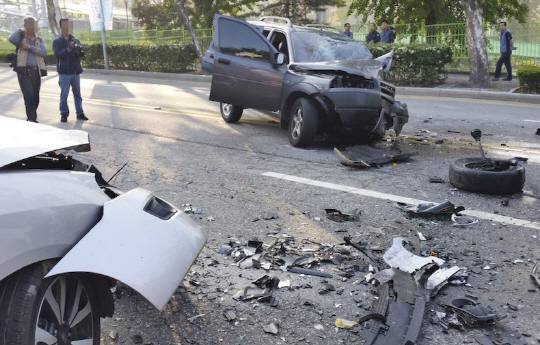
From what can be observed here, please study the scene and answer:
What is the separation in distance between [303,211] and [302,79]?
3.39 metres

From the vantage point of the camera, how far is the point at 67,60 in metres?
10.9

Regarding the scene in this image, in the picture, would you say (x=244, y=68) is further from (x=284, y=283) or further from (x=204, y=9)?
(x=204, y=9)

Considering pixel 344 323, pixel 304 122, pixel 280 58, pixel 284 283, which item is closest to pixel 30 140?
pixel 284 283

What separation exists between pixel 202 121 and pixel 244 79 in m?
1.81

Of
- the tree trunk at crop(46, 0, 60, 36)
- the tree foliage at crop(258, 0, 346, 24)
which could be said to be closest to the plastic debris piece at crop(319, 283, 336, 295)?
the tree foliage at crop(258, 0, 346, 24)

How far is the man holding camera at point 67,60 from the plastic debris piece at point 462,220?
25.4ft

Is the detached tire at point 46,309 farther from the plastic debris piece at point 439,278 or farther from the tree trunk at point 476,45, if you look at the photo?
the tree trunk at point 476,45

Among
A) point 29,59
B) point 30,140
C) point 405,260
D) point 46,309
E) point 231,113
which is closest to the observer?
point 46,309

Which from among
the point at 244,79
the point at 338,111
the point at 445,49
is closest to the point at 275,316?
the point at 338,111

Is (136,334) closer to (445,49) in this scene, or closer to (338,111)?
(338,111)

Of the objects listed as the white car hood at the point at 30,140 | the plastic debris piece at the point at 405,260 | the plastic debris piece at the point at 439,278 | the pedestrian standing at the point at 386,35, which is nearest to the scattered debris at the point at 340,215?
the plastic debris piece at the point at 405,260

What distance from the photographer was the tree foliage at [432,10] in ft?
81.2

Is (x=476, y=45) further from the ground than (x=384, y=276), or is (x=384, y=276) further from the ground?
(x=476, y=45)

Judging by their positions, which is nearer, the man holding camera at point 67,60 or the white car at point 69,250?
the white car at point 69,250
